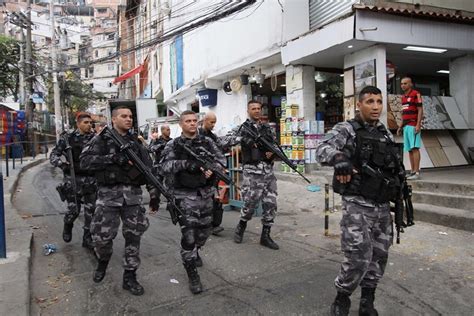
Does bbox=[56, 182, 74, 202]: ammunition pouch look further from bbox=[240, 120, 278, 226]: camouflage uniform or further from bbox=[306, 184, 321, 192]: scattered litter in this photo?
bbox=[306, 184, 321, 192]: scattered litter

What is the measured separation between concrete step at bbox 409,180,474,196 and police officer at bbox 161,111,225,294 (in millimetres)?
4278

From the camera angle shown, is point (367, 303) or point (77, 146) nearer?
point (367, 303)

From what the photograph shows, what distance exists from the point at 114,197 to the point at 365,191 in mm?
2378

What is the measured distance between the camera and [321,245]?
5.36 metres

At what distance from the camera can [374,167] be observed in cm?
307

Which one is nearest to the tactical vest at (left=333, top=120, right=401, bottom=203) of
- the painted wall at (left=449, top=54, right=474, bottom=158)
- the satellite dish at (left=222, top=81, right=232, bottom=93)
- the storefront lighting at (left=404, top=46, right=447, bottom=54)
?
the storefront lighting at (left=404, top=46, right=447, bottom=54)

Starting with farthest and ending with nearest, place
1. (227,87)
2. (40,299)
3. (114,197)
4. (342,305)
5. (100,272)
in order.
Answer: (227,87), (100,272), (114,197), (40,299), (342,305)

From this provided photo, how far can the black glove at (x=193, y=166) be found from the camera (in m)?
3.99

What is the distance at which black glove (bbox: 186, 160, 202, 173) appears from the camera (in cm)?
399

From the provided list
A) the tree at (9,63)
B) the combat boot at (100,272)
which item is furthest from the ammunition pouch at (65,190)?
the tree at (9,63)

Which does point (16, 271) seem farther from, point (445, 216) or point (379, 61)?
point (379, 61)

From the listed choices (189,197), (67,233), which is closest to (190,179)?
(189,197)

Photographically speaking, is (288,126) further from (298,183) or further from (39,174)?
(39,174)

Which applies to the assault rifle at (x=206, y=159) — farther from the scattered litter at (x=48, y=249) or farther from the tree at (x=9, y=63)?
the tree at (x=9, y=63)
